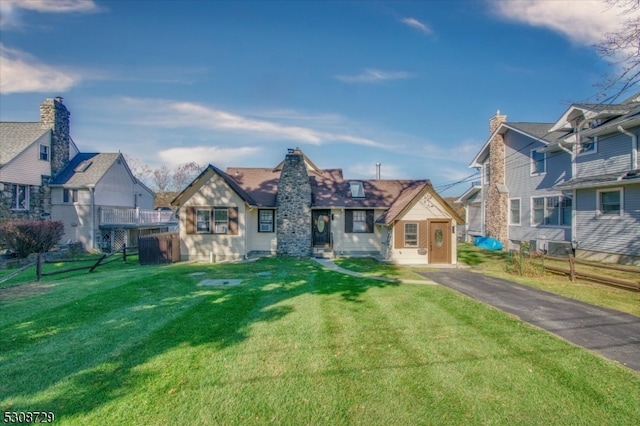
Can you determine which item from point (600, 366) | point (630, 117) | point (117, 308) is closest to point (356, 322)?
point (600, 366)

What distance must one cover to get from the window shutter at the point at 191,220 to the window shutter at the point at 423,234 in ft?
39.6

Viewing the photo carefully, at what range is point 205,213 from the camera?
58.4 feet

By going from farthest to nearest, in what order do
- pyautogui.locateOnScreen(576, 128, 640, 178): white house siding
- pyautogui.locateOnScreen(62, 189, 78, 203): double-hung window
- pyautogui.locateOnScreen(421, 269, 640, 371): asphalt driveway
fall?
1. pyautogui.locateOnScreen(62, 189, 78, 203): double-hung window
2. pyautogui.locateOnScreen(576, 128, 640, 178): white house siding
3. pyautogui.locateOnScreen(421, 269, 640, 371): asphalt driveway

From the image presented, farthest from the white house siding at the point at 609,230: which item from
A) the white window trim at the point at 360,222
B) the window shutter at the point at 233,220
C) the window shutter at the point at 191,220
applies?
the window shutter at the point at 191,220

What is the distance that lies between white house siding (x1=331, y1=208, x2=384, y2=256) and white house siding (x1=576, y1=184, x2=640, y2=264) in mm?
10495

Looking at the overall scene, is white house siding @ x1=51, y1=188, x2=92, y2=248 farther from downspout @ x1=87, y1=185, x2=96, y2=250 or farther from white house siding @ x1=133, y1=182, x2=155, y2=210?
white house siding @ x1=133, y1=182, x2=155, y2=210

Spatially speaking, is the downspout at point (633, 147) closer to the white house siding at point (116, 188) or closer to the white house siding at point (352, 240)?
the white house siding at point (352, 240)

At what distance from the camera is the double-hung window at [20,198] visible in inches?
800

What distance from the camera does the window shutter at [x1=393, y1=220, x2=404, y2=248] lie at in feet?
54.9

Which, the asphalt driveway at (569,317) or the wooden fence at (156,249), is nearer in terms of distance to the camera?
the asphalt driveway at (569,317)

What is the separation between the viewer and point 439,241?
16.7 metres

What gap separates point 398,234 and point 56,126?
2498 cm

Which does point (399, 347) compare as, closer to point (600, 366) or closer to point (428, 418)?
point (428, 418)

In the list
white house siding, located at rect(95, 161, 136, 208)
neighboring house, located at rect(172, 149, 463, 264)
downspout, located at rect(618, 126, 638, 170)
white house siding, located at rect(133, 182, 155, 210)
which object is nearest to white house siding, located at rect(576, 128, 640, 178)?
downspout, located at rect(618, 126, 638, 170)
